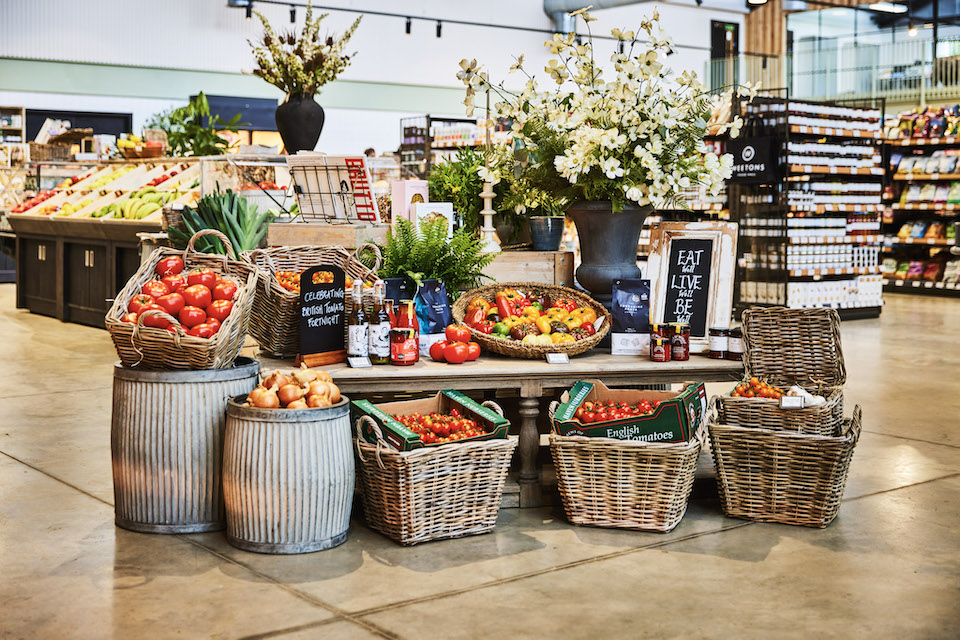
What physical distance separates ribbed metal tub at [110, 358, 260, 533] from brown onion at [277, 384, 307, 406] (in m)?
0.24

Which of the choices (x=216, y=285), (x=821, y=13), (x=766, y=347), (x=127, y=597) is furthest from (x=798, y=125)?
(x=821, y=13)

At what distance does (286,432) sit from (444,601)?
2.33 feet

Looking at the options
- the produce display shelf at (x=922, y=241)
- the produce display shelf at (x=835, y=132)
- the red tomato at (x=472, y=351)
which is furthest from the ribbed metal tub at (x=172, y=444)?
the produce display shelf at (x=922, y=241)

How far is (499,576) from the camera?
123 inches

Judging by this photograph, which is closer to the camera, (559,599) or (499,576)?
(559,599)

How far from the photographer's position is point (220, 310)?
3475 millimetres

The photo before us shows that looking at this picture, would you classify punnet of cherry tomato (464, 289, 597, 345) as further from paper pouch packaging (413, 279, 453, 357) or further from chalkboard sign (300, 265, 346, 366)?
chalkboard sign (300, 265, 346, 366)

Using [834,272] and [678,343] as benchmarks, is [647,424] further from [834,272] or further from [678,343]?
[834,272]

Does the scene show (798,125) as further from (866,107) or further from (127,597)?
(127,597)

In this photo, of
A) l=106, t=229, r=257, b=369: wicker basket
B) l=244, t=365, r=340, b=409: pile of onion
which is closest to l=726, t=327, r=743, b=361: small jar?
l=244, t=365, r=340, b=409: pile of onion

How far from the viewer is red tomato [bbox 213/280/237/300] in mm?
3539

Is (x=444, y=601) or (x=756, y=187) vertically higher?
(x=756, y=187)

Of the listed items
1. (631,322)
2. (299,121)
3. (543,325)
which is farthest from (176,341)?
(299,121)

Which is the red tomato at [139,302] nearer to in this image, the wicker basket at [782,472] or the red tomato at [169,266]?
the red tomato at [169,266]
